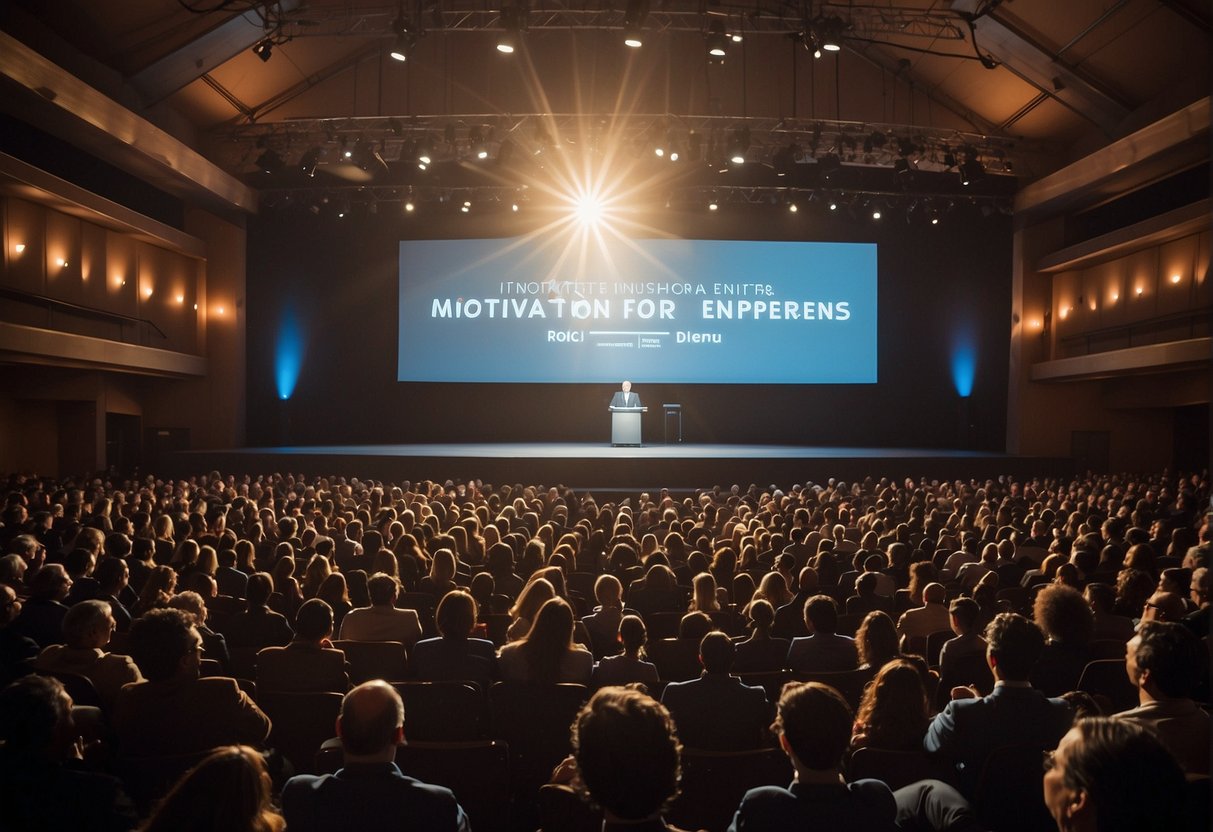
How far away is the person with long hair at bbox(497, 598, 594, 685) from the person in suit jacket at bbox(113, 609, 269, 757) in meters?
1.07

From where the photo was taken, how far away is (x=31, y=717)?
7.69 ft

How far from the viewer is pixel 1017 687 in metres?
3.13

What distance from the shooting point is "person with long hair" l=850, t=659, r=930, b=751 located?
3045mm

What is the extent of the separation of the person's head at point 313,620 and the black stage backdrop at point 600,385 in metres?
16.5

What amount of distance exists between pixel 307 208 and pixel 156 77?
12.2ft

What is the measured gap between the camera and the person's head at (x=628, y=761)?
192 cm

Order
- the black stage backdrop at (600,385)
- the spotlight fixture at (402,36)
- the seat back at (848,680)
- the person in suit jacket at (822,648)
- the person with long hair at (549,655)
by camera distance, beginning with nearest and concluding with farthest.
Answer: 1. the person with long hair at (549,655)
2. the seat back at (848,680)
3. the person in suit jacket at (822,648)
4. the spotlight fixture at (402,36)
5. the black stage backdrop at (600,385)

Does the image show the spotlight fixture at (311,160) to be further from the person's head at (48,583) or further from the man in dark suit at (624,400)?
the person's head at (48,583)

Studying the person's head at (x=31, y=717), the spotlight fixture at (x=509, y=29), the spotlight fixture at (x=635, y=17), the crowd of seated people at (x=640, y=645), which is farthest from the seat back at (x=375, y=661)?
the spotlight fixture at (x=509, y=29)

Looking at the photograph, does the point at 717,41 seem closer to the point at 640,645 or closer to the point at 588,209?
the point at 588,209

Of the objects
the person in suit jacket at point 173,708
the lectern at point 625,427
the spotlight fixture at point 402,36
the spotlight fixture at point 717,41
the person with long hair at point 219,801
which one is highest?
the spotlight fixture at point 402,36

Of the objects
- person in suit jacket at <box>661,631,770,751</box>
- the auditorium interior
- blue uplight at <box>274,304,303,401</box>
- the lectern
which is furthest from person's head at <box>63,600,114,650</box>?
blue uplight at <box>274,304,303,401</box>

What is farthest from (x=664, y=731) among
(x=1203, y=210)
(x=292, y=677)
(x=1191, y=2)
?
(x=1203, y=210)

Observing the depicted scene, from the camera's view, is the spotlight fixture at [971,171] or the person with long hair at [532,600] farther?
the spotlight fixture at [971,171]
